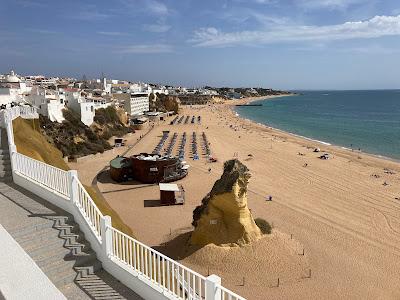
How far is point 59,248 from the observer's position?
24.2 feet

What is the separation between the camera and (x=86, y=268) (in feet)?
22.7

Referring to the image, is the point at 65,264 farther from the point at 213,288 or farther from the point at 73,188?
the point at 213,288

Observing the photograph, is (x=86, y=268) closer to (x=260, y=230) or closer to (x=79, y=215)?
(x=79, y=215)

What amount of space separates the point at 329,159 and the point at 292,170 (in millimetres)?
8320

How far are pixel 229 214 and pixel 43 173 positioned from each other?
297 inches

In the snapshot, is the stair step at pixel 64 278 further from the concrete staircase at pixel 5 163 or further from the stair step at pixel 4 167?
the stair step at pixel 4 167

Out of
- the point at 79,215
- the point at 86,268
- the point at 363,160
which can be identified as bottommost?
the point at 363,160

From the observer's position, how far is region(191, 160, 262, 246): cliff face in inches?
563

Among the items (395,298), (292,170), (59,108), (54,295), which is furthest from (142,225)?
(59,108)

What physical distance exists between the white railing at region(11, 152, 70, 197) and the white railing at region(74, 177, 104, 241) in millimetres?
613

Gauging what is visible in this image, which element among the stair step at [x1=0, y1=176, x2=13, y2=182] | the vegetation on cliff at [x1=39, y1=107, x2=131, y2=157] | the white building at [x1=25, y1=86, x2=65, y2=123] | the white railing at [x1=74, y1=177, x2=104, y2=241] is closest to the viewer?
the white railing at [x1=74, y1=177, x2=104, y2=241]

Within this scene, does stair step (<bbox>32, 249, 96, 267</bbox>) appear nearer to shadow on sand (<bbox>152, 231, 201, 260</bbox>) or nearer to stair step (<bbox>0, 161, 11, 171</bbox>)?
stair step (<bbox>0, 161, 11, 171</bbox>)

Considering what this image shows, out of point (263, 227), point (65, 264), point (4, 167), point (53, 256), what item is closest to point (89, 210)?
point (53, 256)

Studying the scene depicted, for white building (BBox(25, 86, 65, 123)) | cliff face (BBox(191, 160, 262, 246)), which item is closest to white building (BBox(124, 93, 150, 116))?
white building (BBox(25, 86, 65, 123))
